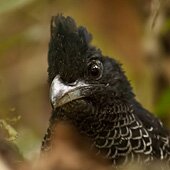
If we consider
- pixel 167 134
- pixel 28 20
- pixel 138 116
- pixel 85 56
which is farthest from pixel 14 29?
pixel 167 134

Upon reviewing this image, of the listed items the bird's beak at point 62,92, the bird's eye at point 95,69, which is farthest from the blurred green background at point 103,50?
the bird's beak at point 62,92

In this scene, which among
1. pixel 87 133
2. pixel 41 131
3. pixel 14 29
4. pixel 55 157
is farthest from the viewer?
pixel 41 131

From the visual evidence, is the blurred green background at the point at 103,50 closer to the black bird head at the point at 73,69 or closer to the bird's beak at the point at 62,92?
the black bird head at the point at 73,69

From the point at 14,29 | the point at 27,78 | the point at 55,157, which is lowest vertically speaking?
the point at 55,157

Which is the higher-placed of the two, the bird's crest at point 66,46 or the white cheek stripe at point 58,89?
the bird's crest at point 66,46

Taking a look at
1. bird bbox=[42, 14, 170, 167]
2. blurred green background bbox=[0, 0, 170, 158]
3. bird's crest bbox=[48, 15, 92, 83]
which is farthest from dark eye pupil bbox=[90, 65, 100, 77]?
blurred green background bbox=[0, 0, 170, 158]

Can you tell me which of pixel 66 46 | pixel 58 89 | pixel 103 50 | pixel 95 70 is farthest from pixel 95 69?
pixel 103 50

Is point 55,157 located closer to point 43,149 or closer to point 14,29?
point 43,149
